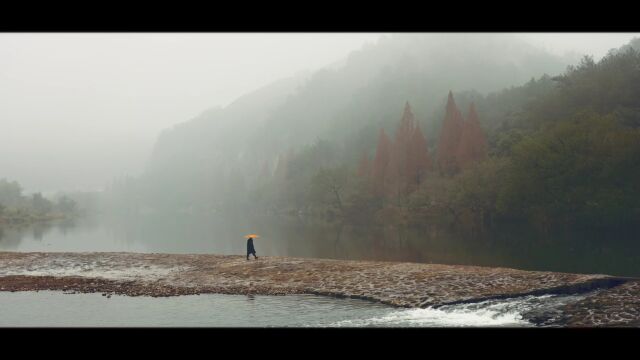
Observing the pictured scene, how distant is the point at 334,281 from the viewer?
30.0 metres

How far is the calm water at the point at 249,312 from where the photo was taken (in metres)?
21.3

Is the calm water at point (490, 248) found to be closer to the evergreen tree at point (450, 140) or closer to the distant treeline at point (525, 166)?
the distant treeline at point (525, 166)

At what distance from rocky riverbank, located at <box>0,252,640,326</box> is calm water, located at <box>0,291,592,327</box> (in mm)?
1286

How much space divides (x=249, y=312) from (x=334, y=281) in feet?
25.3

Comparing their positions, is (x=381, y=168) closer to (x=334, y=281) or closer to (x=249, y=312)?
(x=334, y=281)

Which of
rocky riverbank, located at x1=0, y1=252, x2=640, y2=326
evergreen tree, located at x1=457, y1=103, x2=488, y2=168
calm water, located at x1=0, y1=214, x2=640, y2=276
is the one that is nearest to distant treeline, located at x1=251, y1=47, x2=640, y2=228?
evergreen tree, located at x1=457, y1=103, x2=488, y2=168

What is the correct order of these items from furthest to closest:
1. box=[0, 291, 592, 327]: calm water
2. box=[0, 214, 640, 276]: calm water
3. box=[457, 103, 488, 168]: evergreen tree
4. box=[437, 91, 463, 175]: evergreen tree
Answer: box=[437, 91, 463, 175]: evergreen tree → box=[457, 103, 488, 168]: evergreen tree → box=[0, 214, 640, 276]: calm water → box=[0, 291, 592, 327]: calm water

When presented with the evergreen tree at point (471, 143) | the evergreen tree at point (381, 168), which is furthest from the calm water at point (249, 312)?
the evergreen tree at point (381, 168)

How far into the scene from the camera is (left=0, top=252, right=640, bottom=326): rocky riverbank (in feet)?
76.1

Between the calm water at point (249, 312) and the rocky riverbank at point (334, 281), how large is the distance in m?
1.29

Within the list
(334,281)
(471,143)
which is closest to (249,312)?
(334,281)

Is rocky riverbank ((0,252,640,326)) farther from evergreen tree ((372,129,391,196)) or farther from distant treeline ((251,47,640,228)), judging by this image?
evergreen tree ((372,129,391,196))

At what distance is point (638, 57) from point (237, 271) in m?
79.1
